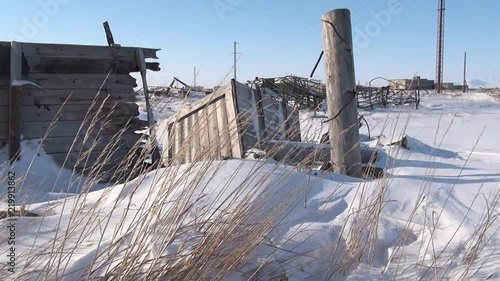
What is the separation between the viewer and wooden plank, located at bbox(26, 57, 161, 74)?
237 inches

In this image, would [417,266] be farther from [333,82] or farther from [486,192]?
[333,82]

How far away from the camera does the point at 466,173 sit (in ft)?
13.5

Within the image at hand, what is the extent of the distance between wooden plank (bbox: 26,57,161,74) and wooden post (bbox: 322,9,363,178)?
358 centimetres

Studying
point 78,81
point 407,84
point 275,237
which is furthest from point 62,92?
point 275,237

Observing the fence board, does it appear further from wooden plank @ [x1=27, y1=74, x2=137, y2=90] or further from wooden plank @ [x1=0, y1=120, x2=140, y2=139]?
wooden plank @ [x1=0, y1=120, x2=140, y2=139]

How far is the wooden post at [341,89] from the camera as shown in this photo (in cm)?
350

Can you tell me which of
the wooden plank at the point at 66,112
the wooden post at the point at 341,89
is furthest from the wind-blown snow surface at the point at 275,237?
the wooden plank at the point at 66,112

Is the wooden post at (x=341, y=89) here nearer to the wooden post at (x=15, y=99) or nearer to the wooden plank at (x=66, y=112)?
the wooden plank at (x=66, y=112)

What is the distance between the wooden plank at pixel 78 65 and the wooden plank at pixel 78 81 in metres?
0.08

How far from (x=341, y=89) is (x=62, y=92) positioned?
4464mm

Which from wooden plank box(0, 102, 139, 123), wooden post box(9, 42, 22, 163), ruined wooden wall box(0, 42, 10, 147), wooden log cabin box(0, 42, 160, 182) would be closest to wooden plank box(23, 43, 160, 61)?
wooden log cabin box(0, 42, 160, 182)

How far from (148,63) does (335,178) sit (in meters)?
4.61

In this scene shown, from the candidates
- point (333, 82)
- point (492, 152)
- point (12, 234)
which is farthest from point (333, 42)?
point (492, 152)

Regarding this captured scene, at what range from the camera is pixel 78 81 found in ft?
20.5
